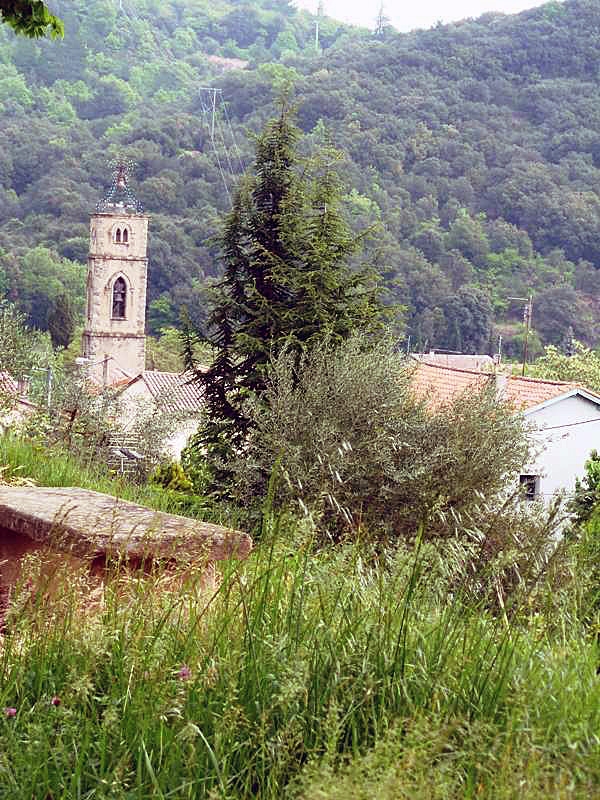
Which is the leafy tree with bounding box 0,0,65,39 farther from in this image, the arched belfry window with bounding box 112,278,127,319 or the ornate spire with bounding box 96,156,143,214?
the ornate spire with bounding box 96,156,143,214

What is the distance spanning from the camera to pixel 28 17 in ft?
12.5

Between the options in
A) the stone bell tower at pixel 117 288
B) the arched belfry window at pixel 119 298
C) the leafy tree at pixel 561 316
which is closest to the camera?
the stone bell tower at pixel 117 288

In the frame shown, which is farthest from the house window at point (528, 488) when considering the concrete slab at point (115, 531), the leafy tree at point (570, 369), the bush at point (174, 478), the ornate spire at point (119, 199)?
the ornate spire at point (119, 199)

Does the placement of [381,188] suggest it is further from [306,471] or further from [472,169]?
[306,471]

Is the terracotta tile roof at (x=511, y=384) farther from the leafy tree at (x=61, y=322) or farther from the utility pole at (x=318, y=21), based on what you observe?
the utility pole at (x=318, y=21)

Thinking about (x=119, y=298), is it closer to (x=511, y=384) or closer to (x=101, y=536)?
(x=511, y=384)

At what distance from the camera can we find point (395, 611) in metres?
2.79

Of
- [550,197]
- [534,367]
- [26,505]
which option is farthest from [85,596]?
[550,197]

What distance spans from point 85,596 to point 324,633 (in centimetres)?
79

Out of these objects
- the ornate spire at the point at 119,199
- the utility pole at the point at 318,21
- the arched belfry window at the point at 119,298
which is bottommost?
the arched belfry window at the point at 119,298

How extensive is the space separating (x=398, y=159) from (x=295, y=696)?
84.2 m

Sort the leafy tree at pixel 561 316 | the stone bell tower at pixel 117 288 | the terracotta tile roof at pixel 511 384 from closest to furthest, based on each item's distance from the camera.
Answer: the terracotta tile roof at pixel 511 384
the stone bell tower at pixel 117 288
the leafy tree at pixel 561 316

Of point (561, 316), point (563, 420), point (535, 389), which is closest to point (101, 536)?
point (563, 420)

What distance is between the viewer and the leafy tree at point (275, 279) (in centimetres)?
1723
